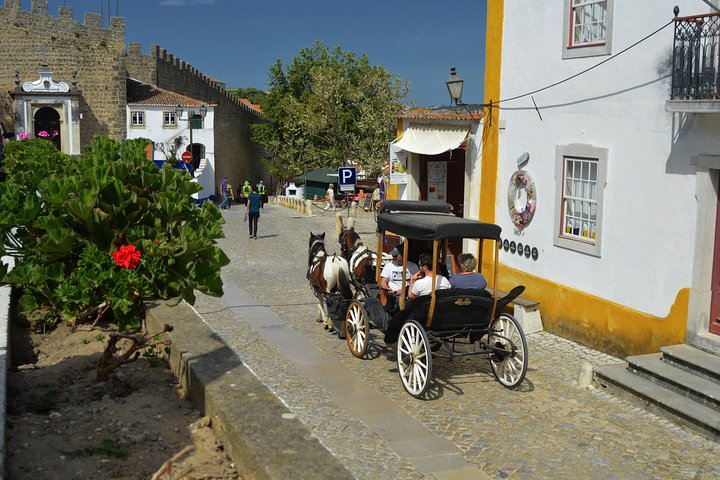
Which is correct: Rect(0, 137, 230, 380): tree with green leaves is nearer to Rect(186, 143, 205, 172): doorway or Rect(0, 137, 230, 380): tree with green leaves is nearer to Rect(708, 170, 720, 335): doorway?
Rect(708, 170, 720, 335): doorway

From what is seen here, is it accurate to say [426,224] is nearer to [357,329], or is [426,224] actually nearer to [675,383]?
[357,329]

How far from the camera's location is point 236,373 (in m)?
4.87

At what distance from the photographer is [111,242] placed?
22.1 ft

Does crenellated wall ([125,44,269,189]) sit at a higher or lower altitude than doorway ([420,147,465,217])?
higher

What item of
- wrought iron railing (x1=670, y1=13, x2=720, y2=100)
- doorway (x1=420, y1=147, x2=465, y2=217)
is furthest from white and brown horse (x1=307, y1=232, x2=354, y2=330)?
doorway (x1=420, y1=147, x2=465, y2=217)

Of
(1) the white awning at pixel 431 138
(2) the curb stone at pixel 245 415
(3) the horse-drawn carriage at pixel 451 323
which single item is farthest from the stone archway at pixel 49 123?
(2) the curb stone at pixel 245 415

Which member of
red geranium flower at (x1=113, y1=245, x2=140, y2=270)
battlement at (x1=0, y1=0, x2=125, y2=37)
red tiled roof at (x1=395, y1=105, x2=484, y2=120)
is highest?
battlement at (x1=0, y1=0, x2=125, y2=37)

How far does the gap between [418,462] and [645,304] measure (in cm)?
433

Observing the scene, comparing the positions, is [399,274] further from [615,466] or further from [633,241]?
[615,466]

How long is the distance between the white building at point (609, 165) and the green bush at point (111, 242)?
5497 millimetres

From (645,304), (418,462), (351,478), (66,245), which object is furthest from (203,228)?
(645,304)

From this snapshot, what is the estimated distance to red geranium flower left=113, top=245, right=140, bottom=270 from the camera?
6.34m

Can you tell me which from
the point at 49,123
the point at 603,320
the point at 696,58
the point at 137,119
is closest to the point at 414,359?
the point at 603,320

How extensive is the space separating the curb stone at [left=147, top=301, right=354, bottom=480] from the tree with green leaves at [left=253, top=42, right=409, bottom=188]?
34.9 m
